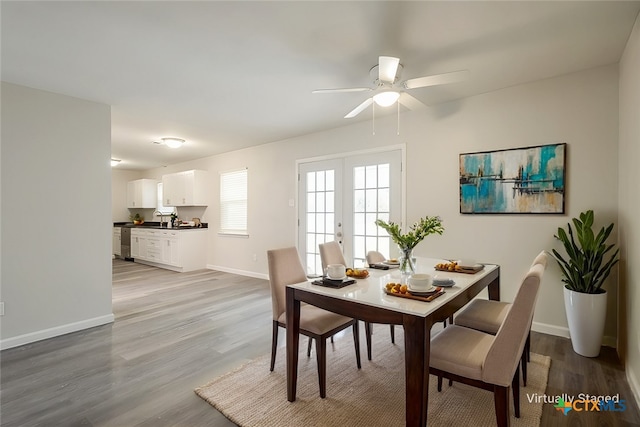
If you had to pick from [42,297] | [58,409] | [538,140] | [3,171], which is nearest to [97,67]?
[3,171]

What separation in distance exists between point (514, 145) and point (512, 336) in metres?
2.42

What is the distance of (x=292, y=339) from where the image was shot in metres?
1.98

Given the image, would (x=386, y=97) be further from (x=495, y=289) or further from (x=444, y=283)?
(x=495, y=289)

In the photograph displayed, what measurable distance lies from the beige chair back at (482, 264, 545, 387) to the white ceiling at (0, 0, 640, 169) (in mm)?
1710

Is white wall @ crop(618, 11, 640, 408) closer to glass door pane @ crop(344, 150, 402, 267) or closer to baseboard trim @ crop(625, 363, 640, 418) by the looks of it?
Result: baseboard trim @ crop(625, 363, 640, 418)

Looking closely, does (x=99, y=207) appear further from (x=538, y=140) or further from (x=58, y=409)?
(x=538, y=140)

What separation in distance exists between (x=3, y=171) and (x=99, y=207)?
2.75 feet

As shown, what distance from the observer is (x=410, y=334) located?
4.83 ft

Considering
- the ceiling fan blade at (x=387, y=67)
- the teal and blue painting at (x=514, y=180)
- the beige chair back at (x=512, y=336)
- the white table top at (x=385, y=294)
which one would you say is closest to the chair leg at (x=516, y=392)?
the beige chair back at (x=512, y=336)

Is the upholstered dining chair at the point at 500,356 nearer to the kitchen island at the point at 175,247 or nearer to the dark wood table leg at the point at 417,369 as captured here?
the dark wood table leg at the point at 417,369

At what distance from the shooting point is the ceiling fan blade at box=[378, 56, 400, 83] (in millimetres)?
2032

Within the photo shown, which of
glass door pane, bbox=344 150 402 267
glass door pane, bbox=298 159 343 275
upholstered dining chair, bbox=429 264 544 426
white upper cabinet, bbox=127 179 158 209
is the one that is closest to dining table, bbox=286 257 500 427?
upholstered dining chair, bbox=429 264 544 426

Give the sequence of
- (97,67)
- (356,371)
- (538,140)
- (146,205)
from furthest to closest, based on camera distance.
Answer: (146,205), (538,140), (97,67), (356,371)

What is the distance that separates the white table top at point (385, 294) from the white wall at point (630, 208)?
878 mm
